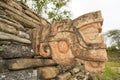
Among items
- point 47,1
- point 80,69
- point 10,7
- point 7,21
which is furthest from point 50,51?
point 47,1

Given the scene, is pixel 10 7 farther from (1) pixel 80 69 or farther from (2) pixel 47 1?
(2) pixel 47 1

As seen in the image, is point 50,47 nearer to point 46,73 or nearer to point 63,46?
point 63,46

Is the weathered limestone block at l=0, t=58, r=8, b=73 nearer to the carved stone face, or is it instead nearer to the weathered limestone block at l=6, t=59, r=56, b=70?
the weathered limestone block at l=6, t=59, r=56, b=70

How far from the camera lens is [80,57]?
2.30 meters

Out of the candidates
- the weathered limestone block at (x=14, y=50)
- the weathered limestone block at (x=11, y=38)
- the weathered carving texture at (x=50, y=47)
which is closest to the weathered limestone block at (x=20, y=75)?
the weathered carving texture at (x=50, y=47)

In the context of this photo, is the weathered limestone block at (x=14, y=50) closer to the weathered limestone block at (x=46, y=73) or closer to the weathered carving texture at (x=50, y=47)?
the weathered carving texture at (x=50, y=47)

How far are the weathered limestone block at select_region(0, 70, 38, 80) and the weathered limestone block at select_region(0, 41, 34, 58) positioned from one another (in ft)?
0.57

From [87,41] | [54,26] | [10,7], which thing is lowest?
[87,41]

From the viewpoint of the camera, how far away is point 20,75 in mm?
2230

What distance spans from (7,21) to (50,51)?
0.59 m

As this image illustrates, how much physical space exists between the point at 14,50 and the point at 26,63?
0.71 ft

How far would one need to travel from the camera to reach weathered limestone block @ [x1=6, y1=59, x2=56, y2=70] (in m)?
2.12

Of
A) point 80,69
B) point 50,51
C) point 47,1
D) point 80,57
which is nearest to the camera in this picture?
point 80,57

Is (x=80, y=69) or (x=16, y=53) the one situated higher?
(x=16, y=53)
